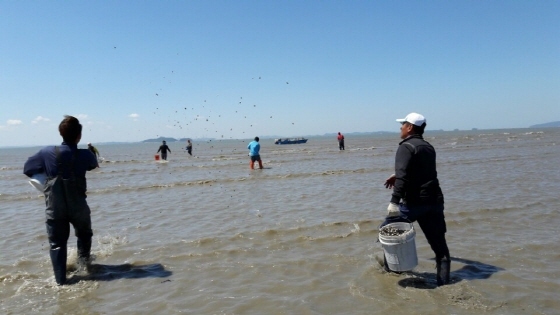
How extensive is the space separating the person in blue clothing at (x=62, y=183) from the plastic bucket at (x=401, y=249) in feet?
13.1

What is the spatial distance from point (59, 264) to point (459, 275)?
5118mm

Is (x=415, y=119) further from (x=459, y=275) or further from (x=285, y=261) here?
(x=285, y=261)

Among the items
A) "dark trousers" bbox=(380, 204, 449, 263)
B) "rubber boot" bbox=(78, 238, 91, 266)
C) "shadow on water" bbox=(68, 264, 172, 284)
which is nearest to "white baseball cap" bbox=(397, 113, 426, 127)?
"dark trousers" bbox=(380, 204, 449, 263)

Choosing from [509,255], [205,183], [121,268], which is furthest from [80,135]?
[205,183]

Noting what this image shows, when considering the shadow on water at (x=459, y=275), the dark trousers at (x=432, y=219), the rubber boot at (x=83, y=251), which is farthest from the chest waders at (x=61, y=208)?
the shadow on water at (x=459, y=275)

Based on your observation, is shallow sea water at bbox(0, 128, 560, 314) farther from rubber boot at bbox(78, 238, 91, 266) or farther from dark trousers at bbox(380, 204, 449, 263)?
dark trousers at bbox(380, 204, 449, 263)

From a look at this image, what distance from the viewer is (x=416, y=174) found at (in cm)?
466

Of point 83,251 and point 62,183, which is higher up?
point 62,183

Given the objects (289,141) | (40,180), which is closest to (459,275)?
(40,180)

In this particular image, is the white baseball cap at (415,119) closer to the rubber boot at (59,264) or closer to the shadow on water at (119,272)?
the shadow on water at (119,272)

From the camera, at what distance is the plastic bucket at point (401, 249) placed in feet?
15.9

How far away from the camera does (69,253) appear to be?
6336mm

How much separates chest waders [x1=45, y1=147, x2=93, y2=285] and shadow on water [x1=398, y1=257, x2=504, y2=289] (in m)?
4.25

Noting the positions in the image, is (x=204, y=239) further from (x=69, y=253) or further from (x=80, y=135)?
(x=80, y=135)
